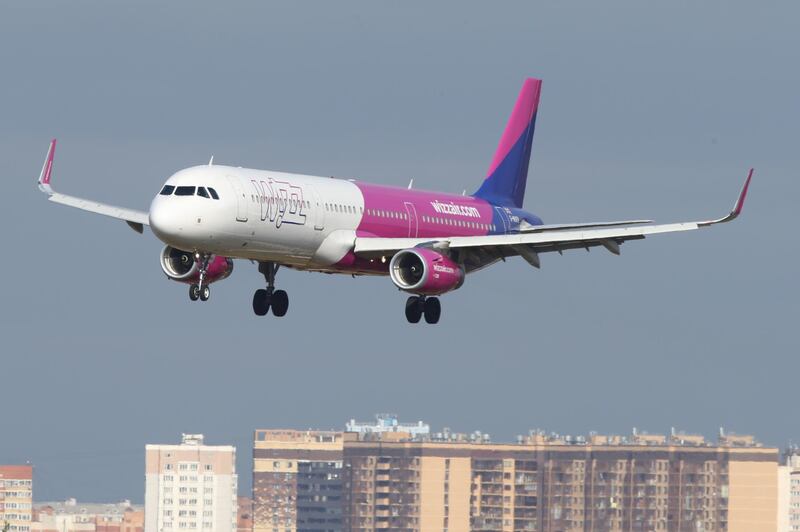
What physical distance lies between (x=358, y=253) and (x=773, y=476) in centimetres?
6656

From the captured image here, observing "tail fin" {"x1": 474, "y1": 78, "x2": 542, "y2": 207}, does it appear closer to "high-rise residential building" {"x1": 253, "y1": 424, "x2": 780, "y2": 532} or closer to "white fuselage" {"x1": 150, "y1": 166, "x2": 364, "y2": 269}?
"white fuselage" {"x1": 150, "y1": 166, "x2": 364, "y2": 269}

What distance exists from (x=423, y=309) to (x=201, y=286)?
1188cm

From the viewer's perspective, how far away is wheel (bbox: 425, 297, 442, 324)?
95375mm

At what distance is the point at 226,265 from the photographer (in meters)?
91.1

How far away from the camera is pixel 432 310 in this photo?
313 ft

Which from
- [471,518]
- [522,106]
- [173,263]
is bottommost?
[471,518]

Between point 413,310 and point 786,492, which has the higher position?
point 413,310

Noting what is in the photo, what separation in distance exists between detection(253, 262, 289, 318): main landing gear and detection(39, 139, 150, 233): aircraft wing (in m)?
5.61

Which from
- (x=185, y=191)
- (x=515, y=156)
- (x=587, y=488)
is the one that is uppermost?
(x=515, y=156)

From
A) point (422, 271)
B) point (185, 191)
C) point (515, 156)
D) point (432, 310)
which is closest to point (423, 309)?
point (432, 310)

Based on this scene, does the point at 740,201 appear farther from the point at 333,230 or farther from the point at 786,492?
the point at 786,492

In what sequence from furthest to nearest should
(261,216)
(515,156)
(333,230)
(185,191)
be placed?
(515,156) < (333,230) < (261,216) < (185,191)

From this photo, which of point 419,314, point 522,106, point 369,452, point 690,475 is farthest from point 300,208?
point 369,452

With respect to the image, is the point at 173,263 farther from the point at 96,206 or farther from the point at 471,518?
the point at 471,518
